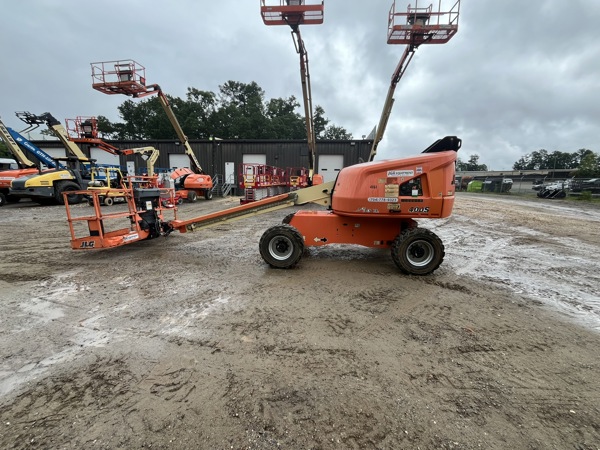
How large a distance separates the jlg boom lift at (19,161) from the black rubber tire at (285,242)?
51.2ft

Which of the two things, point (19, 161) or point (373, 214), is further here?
point (19, 161)

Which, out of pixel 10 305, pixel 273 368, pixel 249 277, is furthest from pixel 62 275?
pixel 273 368

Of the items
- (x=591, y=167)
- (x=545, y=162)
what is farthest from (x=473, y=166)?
(x=591, y=167)

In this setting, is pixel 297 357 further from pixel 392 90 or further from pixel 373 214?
pixel 392 90

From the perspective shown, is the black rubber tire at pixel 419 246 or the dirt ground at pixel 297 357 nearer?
the dirt ground at pixel 297 357

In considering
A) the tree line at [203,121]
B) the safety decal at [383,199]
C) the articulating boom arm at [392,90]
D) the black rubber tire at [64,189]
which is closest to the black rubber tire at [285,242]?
the safety decal at [383,199]

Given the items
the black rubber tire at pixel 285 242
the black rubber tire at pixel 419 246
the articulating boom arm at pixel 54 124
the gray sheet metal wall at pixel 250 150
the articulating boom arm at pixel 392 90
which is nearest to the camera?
the black rubber tire at pixel 419 246

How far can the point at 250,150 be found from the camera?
947 inches

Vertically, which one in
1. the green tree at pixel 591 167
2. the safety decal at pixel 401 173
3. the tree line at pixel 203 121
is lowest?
the safety decal at pixel 401 173

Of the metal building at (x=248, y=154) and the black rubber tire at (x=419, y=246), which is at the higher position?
the metal building at (x=248, y=154)

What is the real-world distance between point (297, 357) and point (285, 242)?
269cm

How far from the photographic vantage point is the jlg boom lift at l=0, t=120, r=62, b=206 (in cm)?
1424

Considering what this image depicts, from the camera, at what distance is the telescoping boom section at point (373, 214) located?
4555 mm

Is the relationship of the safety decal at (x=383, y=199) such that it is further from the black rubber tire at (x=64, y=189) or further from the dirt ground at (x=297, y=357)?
the black rubber tire at (x=64, y=189)
